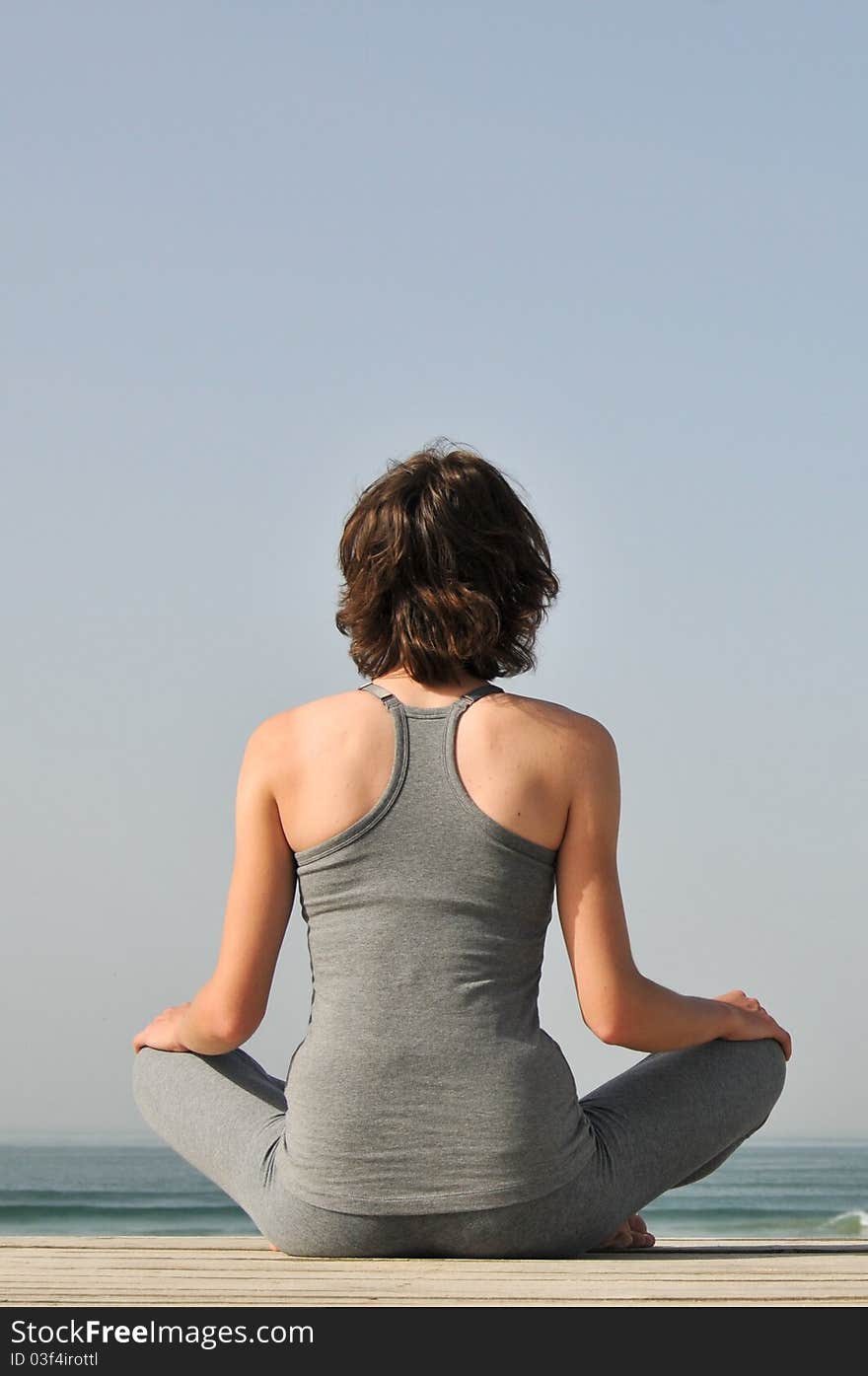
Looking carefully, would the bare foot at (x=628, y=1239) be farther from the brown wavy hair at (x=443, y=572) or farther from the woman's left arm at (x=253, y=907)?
the brown wavy hair at (x=443, y=572)

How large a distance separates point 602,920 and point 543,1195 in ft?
1.50

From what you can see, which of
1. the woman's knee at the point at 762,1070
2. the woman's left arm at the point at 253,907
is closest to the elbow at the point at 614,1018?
the woman's knee at the point at 762,1070

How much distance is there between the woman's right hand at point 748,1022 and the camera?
2.92 m

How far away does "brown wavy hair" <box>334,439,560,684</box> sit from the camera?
106 inches

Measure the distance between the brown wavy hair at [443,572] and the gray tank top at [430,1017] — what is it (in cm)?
17

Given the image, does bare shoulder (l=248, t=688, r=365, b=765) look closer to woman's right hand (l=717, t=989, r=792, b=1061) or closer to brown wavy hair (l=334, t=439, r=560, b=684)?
brown wavy hair (l=334, t=439, r=560, b=684)

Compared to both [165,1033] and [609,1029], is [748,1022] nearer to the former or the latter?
[609,1029]

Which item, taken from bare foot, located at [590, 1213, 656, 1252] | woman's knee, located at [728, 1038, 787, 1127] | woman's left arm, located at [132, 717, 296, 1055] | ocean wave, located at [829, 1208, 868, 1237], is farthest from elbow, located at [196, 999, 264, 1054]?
ocean wave, located at [829, 1208, 868, 1237]

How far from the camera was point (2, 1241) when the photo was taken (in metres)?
3.06

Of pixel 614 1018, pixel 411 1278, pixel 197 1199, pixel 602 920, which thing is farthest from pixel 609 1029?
pixel 197 1199

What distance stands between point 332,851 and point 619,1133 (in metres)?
0.73

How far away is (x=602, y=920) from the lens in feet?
8.82
